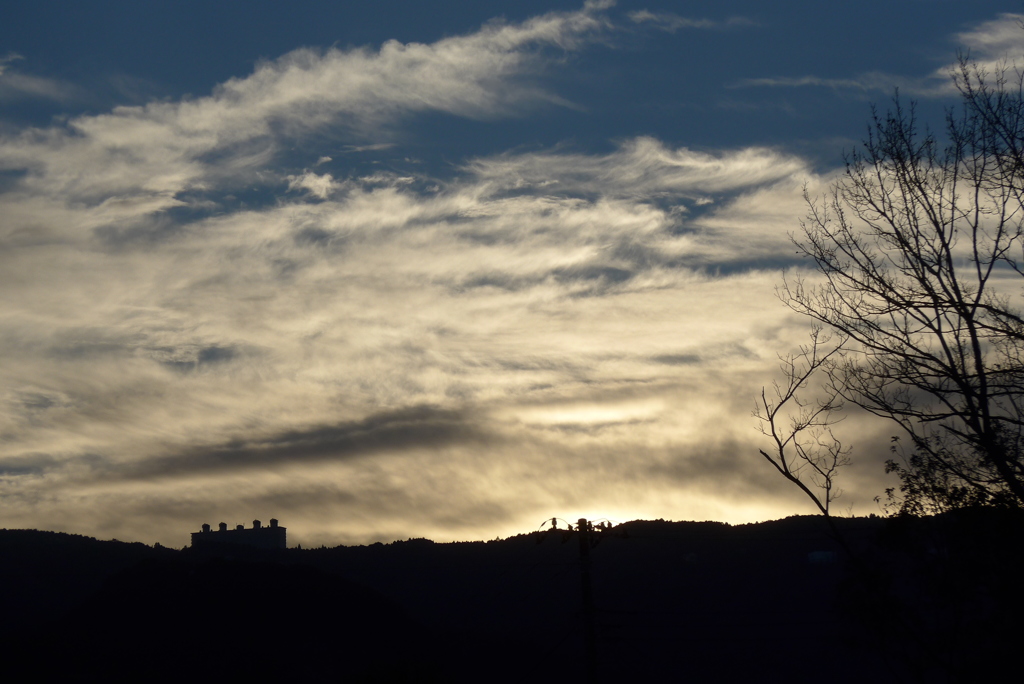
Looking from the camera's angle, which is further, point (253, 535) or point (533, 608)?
point (253, 535)

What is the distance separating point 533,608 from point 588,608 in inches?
2687

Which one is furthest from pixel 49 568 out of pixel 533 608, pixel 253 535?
pixel 533 608

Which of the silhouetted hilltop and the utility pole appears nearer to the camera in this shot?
the utility pole

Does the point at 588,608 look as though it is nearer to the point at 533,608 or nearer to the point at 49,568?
the point at 533,608

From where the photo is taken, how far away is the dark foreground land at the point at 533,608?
30641 millimetres

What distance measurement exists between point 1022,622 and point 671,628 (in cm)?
6014

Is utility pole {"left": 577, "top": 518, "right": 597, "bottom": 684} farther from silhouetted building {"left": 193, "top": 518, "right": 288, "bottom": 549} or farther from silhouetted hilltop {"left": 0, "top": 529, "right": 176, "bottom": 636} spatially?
silhouetted building {"left": 193, "top": 518, "right": 288, "bottom": 549}

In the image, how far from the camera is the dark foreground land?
101 feet

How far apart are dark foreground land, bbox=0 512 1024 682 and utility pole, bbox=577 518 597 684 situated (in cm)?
17

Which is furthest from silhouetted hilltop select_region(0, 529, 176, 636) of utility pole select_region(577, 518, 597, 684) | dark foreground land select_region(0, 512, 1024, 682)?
utility pole select_region(577, 518, 597, 684)

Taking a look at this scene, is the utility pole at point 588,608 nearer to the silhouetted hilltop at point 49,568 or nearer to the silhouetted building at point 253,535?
the silhouetted hilltop at point 49,568

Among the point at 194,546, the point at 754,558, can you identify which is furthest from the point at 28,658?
the point at 754,558

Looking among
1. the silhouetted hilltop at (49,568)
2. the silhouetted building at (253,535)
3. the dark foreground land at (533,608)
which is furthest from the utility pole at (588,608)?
the silhouetted building at (253,535)

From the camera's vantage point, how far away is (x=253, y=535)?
401 ft
